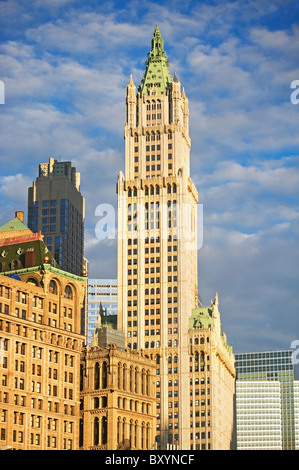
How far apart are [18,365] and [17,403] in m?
6.76

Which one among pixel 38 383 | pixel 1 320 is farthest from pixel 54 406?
pixel 1 320
